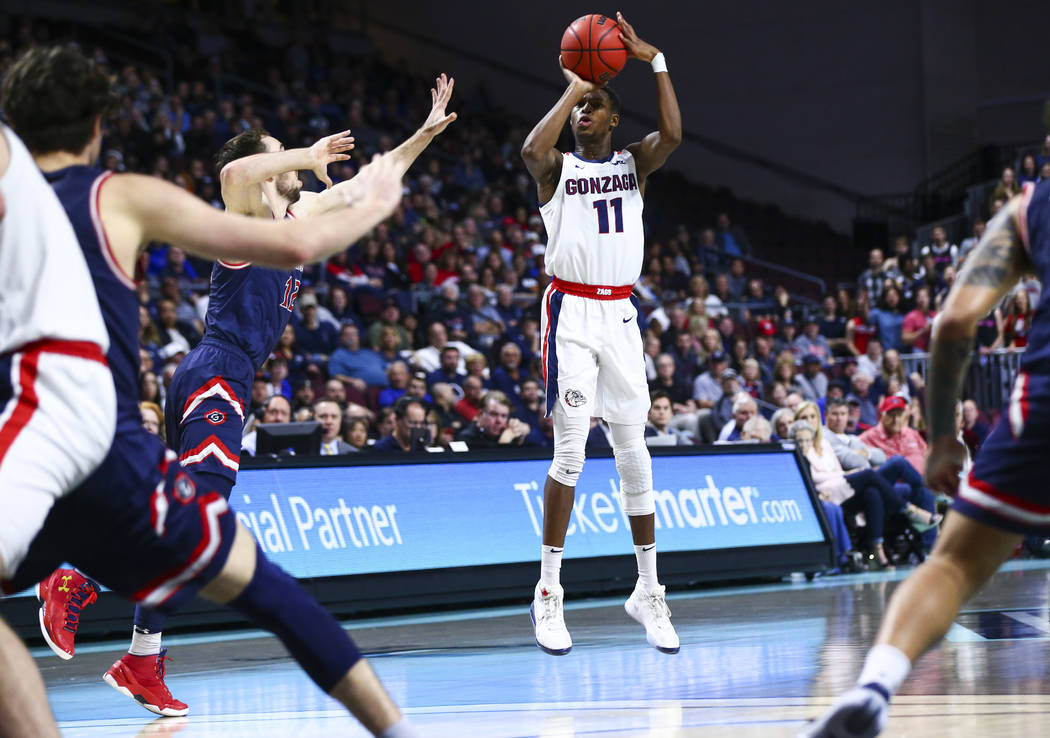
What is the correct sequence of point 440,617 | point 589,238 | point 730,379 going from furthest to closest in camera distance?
point 730,379, point 440,617, point 589,238

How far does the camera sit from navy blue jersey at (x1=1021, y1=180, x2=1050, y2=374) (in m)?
3.16

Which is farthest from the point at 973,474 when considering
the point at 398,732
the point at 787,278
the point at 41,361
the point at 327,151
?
the point at 787,278

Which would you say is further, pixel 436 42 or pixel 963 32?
pixel 436 42

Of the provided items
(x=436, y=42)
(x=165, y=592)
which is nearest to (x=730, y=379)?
(x=165, y=592)

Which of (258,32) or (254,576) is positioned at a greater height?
(258,32)

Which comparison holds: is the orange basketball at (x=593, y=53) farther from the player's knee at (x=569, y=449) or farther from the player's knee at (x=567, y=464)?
the player's knee at (x=567, y=464)

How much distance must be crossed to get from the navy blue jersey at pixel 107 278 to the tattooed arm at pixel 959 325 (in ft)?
6.52

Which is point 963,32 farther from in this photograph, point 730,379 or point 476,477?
point 476,477

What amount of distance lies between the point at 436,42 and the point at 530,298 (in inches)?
496

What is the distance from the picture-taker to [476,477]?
368 inches

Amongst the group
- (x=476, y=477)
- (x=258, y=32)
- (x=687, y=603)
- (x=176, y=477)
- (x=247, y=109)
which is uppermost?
(x=258, y=32)

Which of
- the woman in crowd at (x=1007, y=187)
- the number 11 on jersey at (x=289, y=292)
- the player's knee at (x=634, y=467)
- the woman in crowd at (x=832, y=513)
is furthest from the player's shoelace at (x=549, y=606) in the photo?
the woman in crowd at (x=1007, y=187)

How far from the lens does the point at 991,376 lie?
15578 millimetres

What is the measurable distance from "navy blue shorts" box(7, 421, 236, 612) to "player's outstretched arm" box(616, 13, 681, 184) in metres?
3.70
